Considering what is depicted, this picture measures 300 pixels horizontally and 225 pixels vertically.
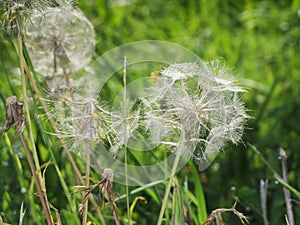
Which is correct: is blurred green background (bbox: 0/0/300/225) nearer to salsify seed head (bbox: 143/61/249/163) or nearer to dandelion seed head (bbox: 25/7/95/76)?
dandelion seed head (bbox: 25/7/95/76)

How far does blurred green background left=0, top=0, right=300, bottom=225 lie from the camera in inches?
75.7

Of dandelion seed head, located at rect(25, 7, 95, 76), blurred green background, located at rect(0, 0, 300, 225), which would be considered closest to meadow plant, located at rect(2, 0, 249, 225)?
blurred green background, located at rect(0, 0, 300, 225)

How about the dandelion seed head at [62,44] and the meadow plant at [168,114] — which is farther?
the dandelion seed head at [62,44]

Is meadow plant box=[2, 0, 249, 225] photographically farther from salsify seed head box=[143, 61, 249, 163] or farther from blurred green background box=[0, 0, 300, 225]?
blurred green background box=[0, 0, 300, 225]

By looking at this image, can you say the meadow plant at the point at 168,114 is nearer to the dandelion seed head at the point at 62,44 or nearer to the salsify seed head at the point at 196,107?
the salsify seed head at the point at 196,107

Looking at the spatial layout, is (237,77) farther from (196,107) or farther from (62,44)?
(196,107)

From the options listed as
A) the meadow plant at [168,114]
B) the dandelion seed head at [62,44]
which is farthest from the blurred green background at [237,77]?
the meadow plant at [168,114]

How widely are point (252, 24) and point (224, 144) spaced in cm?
Result: 252

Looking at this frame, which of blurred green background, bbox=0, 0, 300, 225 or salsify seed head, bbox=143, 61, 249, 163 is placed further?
blurred green background, bbox=0, 0, 300, 225

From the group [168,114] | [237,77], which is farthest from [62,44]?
[237,77]

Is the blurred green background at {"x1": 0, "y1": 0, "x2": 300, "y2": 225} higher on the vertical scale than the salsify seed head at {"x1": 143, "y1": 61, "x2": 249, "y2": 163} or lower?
lower

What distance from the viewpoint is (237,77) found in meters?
2.58

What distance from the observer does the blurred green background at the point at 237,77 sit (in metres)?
1.92

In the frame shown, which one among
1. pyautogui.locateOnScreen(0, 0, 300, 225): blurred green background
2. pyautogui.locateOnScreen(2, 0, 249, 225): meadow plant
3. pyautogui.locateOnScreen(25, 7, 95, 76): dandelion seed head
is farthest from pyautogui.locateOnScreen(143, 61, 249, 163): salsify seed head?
pyautogui.locateOnScreen(25, 7, 95, 76): dandelion seed head
